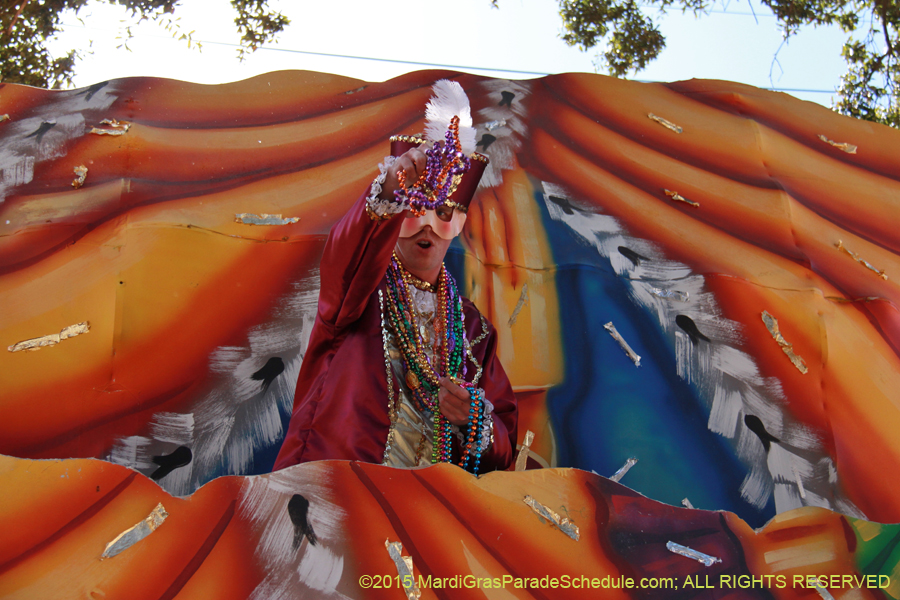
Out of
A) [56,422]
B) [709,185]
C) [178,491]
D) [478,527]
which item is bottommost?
[178,491]

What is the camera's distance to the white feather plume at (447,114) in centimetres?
242

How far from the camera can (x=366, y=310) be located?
2457mm

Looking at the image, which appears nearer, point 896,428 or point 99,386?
point 99,386

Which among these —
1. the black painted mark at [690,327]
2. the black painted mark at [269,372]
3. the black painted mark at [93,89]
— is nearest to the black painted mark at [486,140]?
the black painted mark at [690,327]

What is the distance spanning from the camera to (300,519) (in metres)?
1.61

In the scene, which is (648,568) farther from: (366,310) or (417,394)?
(366,310)

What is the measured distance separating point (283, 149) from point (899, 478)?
9.08 ft

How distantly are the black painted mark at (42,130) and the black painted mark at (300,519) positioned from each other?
1.95 metres

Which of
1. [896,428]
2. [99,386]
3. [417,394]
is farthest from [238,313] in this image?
[896,428]

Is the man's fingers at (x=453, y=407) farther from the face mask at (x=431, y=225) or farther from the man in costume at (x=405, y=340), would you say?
the face mask at (x=431, y=225)

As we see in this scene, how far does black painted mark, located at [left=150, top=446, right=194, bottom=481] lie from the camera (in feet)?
8.78

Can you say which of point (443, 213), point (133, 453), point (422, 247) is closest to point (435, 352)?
point (422, 247)

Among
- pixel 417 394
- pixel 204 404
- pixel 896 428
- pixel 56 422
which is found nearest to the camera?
pixel 417 394

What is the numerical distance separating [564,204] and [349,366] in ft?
4.93
